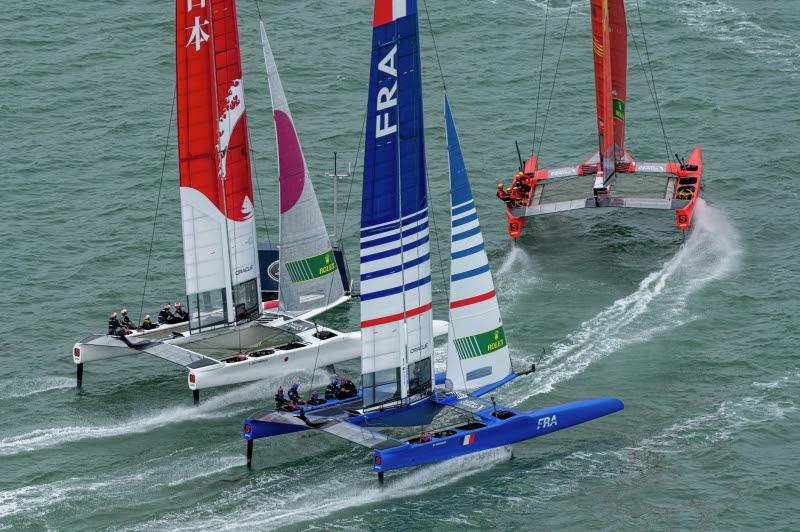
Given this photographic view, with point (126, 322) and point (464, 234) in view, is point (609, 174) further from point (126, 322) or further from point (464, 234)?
point (126, 322)

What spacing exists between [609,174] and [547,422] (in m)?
20.4

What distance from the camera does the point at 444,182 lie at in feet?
236

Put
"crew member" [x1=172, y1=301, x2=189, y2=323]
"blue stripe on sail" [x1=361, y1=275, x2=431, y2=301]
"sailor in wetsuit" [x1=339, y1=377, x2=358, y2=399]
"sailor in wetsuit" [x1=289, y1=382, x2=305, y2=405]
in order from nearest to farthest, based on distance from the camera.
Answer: "blue stripe on sail" [x1=361, y1=275, x2=431, y2=301], "sailor in wetsuit" [x1=289, y1=382, x2=305, y2=405], "sailor in wetsuit" [x1=339, y1=377, x2=358, y2=399], "crew member" [x1=172, y1=301, x2=189, y2=323]

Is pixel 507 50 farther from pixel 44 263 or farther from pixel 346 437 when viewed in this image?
pixel 346 437

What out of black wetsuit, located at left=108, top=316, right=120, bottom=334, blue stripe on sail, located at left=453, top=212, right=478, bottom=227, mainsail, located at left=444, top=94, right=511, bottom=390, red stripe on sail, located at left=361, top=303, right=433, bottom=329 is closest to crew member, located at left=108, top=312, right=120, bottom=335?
black wetsuit, located at left=108, top=316, right=120, bottom=334

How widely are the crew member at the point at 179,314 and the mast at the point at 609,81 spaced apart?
17799 mm

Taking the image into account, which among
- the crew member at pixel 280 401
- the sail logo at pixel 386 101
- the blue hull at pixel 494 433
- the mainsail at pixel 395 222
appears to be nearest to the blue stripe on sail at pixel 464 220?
the mainsail at pixel 395 222

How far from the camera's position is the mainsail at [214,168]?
175 feet

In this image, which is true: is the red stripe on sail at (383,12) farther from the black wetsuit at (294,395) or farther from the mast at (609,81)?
the mast at (609,81)

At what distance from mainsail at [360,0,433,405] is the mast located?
1862 cm

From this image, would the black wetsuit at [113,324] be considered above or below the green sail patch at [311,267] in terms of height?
below

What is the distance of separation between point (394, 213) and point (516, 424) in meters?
7.26

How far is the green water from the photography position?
46500 mm

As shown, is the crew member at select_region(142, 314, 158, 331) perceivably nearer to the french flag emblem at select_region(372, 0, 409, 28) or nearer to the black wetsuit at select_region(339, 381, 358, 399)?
the black wetsuit at select_region(339, 381, 358, 399)
